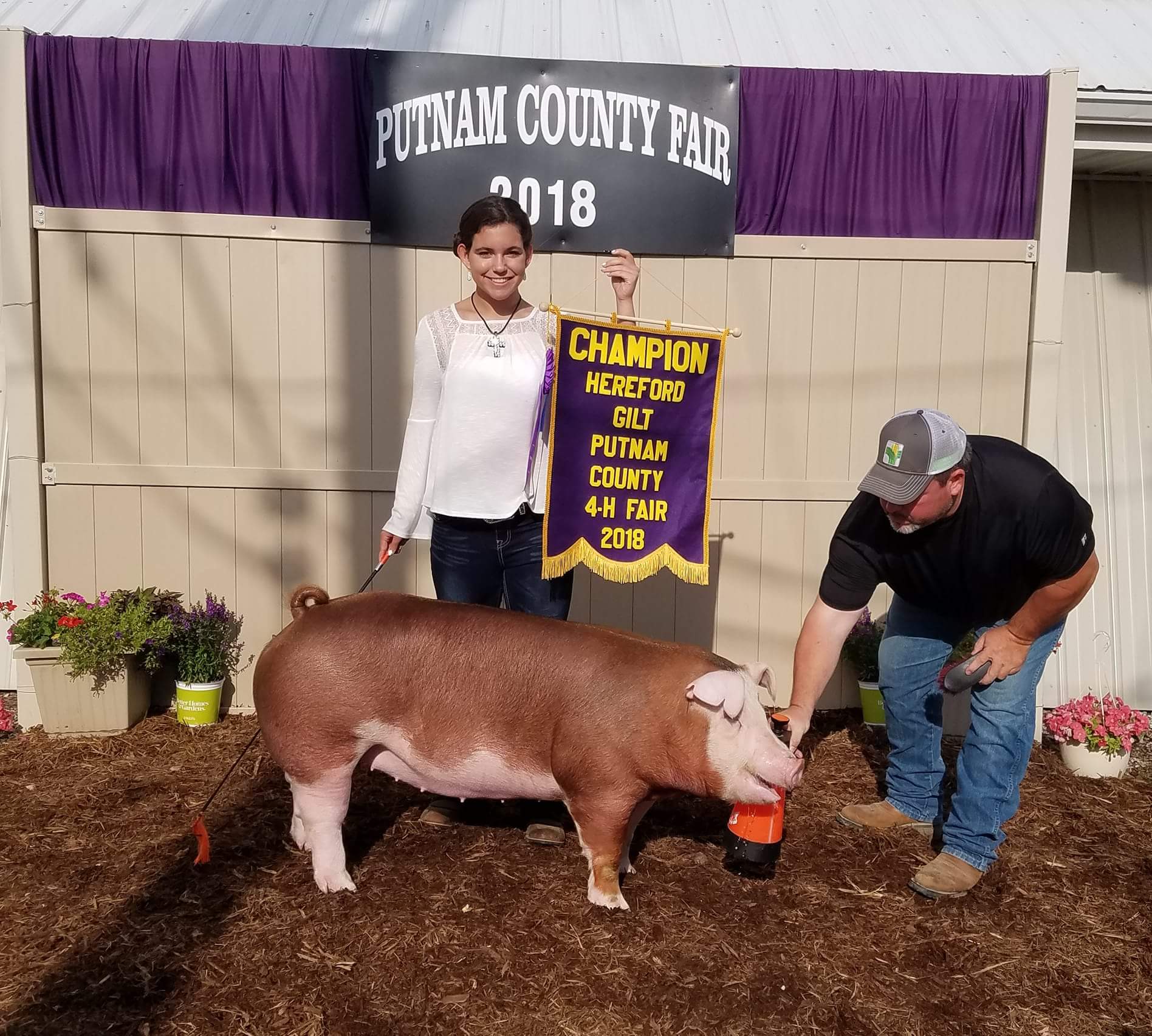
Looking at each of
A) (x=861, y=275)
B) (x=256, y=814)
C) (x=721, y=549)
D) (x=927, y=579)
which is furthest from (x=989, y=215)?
(x=256, y=814)

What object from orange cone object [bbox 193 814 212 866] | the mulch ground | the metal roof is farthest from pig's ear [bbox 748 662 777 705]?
the metal roof


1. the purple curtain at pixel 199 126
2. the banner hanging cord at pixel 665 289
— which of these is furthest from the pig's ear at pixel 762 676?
the purple curtain at pixel 199 126

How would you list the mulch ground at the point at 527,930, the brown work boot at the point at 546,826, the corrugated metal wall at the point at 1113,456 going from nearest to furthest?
the mulch ground at the point at 527,930, the brown work boot at the point at 546,826, the corrugated metal wall at the point at 1113,456

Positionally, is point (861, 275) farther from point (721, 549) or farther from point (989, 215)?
point (721, 549)

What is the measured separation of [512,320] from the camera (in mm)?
3492

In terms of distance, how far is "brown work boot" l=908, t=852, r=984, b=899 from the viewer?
11.2 feet

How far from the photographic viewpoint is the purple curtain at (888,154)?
5.02m

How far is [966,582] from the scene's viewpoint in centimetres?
336

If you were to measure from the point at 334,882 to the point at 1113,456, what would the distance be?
15.6ft

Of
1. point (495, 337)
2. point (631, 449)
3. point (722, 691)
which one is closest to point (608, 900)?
point (722, 691)

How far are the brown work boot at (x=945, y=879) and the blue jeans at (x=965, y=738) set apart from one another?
0.04 metres

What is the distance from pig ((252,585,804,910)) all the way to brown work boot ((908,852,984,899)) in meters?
0.81

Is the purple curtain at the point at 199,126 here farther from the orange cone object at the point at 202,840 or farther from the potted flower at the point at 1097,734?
the potted flower at the point at 1097,734

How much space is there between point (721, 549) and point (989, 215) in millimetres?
2179
